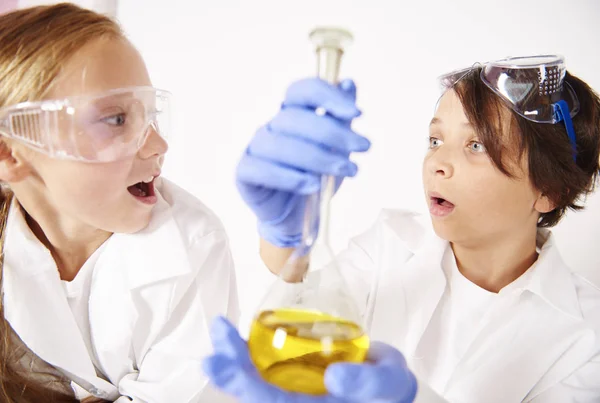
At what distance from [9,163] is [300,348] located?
40.6 inches

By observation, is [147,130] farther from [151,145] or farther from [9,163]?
[9,163]

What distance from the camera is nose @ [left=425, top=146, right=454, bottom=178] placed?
1.75m

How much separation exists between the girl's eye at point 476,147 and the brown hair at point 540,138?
0.12ft

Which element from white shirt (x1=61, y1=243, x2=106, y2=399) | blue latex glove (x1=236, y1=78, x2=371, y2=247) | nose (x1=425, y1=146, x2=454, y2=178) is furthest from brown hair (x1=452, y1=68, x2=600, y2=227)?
white shirt (x1=61, y1=243, x2=106, y2=399)

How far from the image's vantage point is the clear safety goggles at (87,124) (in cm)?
143

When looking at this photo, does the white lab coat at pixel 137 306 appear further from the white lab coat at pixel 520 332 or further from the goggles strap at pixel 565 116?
the goggles strap at pixel 565 116

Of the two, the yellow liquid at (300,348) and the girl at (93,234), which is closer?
the yellow liquid at (300,348)

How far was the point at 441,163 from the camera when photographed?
1.76m

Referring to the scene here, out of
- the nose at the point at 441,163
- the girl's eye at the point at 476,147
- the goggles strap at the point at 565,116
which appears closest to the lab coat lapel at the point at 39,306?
the nose at the point at 441,163

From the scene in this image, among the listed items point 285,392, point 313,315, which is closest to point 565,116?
point 313,315

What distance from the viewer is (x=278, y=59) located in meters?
2.68

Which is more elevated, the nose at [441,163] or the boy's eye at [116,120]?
the boy's eye at [116,120]

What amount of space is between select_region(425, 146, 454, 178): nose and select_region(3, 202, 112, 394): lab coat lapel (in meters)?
1.17

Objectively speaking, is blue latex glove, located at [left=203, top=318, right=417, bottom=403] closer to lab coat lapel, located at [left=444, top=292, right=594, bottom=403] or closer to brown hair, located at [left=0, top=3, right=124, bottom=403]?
lab coat lapel, located at [left=444, top=292, right=594, bottom=403]
